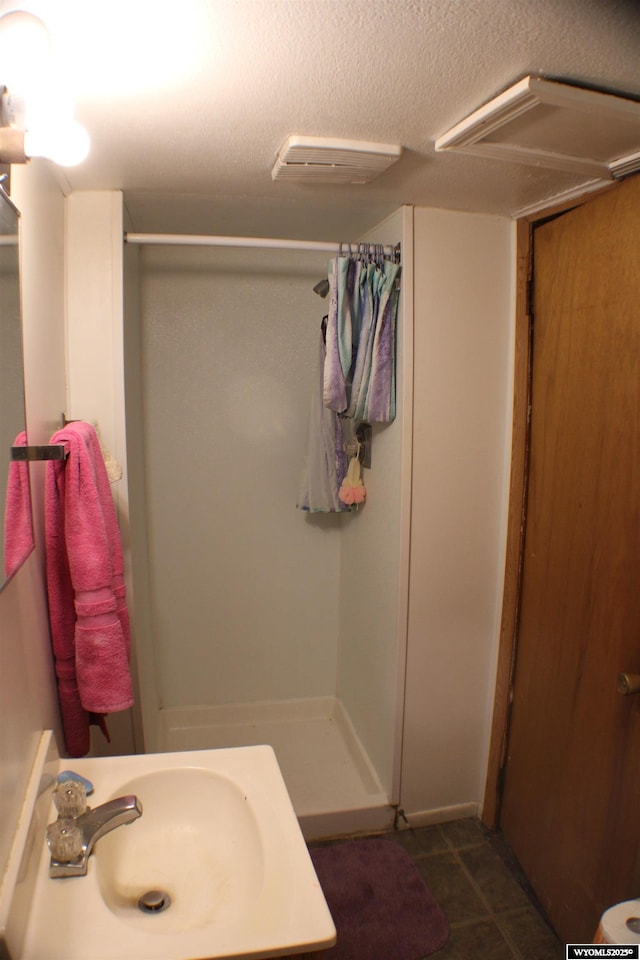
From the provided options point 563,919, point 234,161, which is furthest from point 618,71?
point 563,919

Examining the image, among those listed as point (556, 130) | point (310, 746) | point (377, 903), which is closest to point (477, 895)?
point (377, 903)

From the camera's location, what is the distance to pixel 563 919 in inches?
62.0

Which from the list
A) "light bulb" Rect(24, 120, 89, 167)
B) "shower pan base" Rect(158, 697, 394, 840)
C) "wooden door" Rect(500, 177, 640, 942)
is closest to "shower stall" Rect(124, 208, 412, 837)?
"shower pan base" Rect(158, 697, 394, 840)

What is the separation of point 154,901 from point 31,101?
1.32 m

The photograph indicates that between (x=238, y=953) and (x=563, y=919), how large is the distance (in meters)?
1.30

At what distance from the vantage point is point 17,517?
1021 mm

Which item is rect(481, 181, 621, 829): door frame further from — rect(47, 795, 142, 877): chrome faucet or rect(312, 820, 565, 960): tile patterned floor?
rect(47, 795, 142, 877): chrome faucet

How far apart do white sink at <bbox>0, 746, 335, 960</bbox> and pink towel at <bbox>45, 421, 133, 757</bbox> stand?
0.70ft

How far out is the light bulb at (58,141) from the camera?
85 cm

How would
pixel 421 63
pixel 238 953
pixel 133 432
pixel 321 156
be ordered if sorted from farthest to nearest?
pixel 133 432, pixel 321 156, pixel 421 63, pixel 238 953

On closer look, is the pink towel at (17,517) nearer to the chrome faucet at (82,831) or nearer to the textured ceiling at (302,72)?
the chrome faucet at (82,831)

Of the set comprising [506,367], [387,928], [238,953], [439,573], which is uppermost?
[506,367]

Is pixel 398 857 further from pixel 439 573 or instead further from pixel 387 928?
pixel 439 573

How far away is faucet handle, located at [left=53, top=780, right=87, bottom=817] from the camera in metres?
0.98
